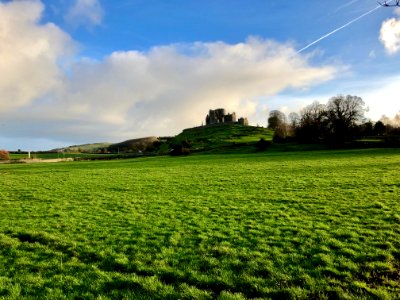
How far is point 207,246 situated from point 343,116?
115 meters

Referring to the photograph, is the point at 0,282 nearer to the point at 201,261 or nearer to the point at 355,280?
the point at 201,261

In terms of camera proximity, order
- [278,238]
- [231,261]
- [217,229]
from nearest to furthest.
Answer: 1. [231,261]
2. [278,238]
3. [217,229]

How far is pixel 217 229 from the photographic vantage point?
15.1m

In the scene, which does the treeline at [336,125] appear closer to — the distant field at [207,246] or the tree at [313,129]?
the tree at [313,129]

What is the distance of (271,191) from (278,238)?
39.7 ft

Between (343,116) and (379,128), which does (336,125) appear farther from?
(379,128)

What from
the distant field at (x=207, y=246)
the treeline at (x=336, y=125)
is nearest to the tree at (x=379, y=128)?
the treeline at (x=336, y=125)

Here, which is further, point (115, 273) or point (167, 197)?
point (167, 197)

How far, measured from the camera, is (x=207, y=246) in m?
12.6

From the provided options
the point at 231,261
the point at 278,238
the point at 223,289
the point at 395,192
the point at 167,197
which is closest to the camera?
the point at 223,289

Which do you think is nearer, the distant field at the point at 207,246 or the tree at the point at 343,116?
the distant field at the point at 207,246

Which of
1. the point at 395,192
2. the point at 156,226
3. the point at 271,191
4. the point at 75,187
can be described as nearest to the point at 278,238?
the point at 156,226

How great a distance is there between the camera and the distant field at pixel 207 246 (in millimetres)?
9172

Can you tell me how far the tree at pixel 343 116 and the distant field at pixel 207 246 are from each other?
93.9m
